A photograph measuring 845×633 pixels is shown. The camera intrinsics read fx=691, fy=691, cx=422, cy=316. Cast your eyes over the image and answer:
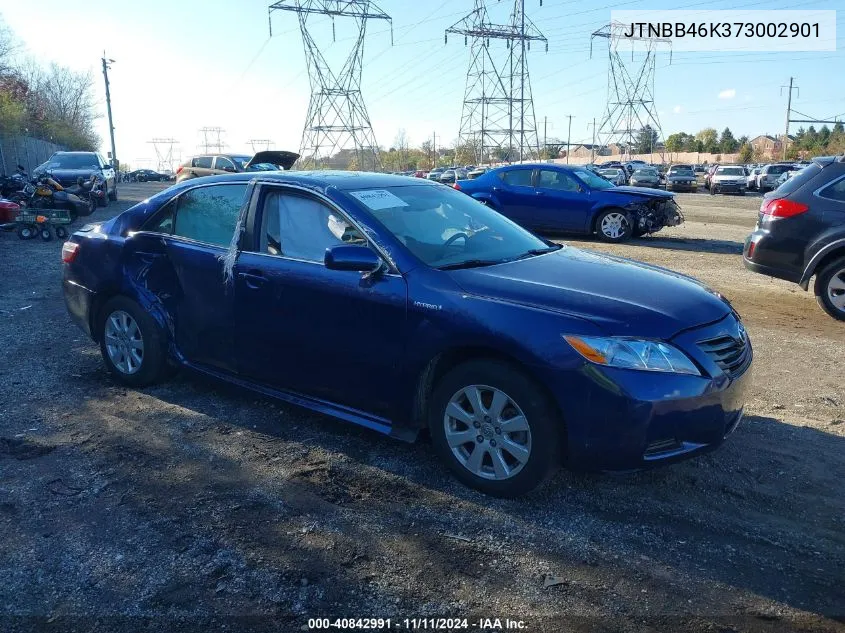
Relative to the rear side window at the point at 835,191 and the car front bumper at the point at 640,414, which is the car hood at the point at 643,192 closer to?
the rear side window at the point at 835,191

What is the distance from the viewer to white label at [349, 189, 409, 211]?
4.14 metres

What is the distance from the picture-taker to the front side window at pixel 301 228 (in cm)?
411

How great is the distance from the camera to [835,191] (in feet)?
23.9

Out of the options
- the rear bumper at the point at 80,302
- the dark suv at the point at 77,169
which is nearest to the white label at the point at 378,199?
the rear bumper at the point at 80,302

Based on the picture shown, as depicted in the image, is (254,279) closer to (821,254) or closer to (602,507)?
(602,507)

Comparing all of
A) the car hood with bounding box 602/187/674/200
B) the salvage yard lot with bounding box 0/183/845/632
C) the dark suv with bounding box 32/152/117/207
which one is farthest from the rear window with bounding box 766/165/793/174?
the salvage yard lot with bounding box 0/183/845/632

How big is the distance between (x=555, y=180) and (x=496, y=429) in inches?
454

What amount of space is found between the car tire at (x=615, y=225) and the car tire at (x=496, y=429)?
427 inches

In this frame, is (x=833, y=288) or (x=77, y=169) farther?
(x=77, y=169)

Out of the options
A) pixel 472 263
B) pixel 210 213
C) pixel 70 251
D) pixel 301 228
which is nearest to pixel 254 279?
pixel 301 228

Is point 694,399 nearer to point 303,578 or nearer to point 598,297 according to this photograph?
point 598,297

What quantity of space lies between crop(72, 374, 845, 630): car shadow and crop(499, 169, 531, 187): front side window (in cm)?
1040

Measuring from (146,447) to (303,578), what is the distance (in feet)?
5.83

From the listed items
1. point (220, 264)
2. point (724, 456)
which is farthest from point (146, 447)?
point (724, 456)
